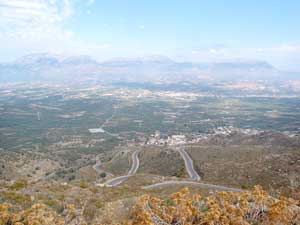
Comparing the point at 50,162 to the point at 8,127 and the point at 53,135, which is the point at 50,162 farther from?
the point at 8,127

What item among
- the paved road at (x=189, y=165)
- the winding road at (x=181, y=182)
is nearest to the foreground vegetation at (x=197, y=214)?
the winding road at (x=181, y=182)

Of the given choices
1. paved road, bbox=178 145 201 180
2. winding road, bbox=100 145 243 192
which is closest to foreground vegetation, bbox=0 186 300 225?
winding road, bbox=100 145 243 192

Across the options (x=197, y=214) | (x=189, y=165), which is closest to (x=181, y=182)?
(x=189, y=165)

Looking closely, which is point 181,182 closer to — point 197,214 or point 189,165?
point 189,165

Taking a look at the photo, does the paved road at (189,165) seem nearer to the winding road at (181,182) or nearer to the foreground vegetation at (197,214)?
the winding road at (181,182)

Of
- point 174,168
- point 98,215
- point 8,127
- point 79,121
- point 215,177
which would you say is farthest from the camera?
point 79,121

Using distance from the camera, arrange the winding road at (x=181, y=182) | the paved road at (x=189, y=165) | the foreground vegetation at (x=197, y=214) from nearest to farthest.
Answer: the foreground vegetation at (x=197, y=214) < the winding road at (x=181, y=182) < the paved road at (x=189, y=165)

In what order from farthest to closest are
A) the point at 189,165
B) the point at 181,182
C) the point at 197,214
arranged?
the point at 189,165
the point at 181,182
the point at 197,214

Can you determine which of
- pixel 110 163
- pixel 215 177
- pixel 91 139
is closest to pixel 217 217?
pixel 215 177

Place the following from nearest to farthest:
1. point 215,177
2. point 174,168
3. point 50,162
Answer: point 215,177, point 174,168, point 50,162
